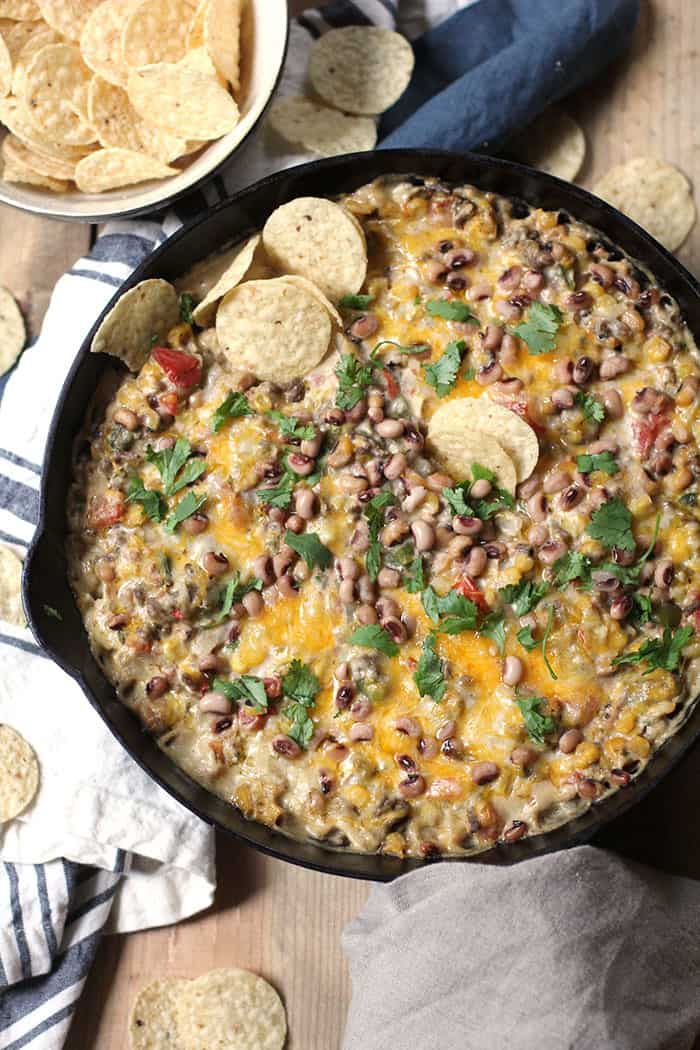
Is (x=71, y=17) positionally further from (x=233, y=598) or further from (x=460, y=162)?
(x=233, y=598)

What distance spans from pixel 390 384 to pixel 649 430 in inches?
31.6

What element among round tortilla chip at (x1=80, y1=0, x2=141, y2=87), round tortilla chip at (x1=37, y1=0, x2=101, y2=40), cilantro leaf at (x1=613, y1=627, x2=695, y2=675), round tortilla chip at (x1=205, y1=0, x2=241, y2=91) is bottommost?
cilantro leaf at (x1=613, y1=627, x2=695, y2=675)

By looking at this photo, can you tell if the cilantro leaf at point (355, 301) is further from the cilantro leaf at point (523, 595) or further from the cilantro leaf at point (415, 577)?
the cilantro leaf at point (523, 595)

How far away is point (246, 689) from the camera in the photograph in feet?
11.8

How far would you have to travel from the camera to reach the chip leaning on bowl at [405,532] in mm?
3545

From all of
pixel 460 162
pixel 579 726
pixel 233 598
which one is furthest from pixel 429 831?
pixel 460 162

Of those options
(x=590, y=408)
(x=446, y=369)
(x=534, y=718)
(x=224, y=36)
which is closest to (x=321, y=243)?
(x=446, y=369)

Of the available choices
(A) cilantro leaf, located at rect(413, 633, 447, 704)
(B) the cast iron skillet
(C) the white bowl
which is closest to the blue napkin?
(B) the cast iron skillet

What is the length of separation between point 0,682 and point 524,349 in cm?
207

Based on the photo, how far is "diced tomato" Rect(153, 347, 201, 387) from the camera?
376 cm

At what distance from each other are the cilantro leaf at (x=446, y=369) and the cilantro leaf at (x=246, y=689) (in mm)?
1047

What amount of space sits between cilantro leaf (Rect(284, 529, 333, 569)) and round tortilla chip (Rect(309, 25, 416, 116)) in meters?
1.64

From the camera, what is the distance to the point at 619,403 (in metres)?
3.65

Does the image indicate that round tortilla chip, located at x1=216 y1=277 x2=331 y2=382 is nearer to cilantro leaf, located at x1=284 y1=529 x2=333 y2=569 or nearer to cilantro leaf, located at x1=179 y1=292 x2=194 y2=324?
cilantro leaf, located at x1=179 y1=292 x2=194 y2=324
